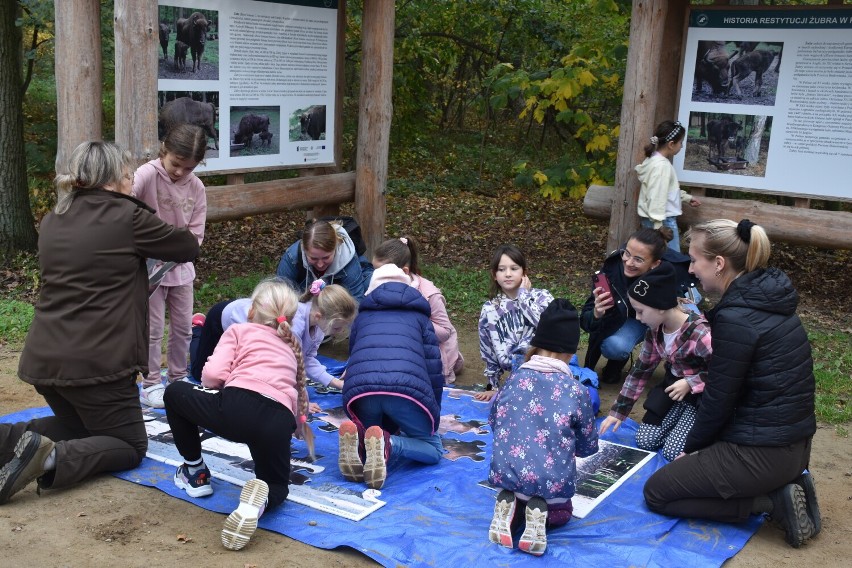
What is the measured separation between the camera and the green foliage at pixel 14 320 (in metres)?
6.52

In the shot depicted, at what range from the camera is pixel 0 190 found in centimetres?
851

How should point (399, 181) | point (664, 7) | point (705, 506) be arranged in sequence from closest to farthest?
point (705, 506) → point (664, 7) → point (399, 181)

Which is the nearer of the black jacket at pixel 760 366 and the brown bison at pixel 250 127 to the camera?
the black jacket at pixel 760 366

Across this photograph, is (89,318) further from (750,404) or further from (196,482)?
(750,404)

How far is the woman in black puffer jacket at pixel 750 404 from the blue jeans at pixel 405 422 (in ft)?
3.70

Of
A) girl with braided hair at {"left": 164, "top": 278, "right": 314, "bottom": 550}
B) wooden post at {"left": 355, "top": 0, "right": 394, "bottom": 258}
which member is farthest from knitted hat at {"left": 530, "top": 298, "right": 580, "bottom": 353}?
wooden post at {"left": 355, "top": 0, "right": 394, "bottom": 258}

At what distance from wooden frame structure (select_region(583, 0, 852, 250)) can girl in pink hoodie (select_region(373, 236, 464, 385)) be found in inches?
Answer: 97.0

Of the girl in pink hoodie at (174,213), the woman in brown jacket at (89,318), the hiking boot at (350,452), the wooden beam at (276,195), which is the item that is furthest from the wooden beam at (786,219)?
the woman in brown jacket at (89,318)

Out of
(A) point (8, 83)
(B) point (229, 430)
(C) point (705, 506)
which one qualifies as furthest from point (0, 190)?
(C) point (705, 506)

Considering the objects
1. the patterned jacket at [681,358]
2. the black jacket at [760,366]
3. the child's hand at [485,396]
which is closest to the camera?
the black jacket at [760,366]

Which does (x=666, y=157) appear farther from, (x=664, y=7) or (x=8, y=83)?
(x=8, y=83)

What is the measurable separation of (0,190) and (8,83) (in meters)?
1.01

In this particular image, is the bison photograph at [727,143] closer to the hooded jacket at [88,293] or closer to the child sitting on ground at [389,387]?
the child sitting on ground at [389,387]

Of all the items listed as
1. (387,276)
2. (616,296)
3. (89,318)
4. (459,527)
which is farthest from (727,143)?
(89,318)
